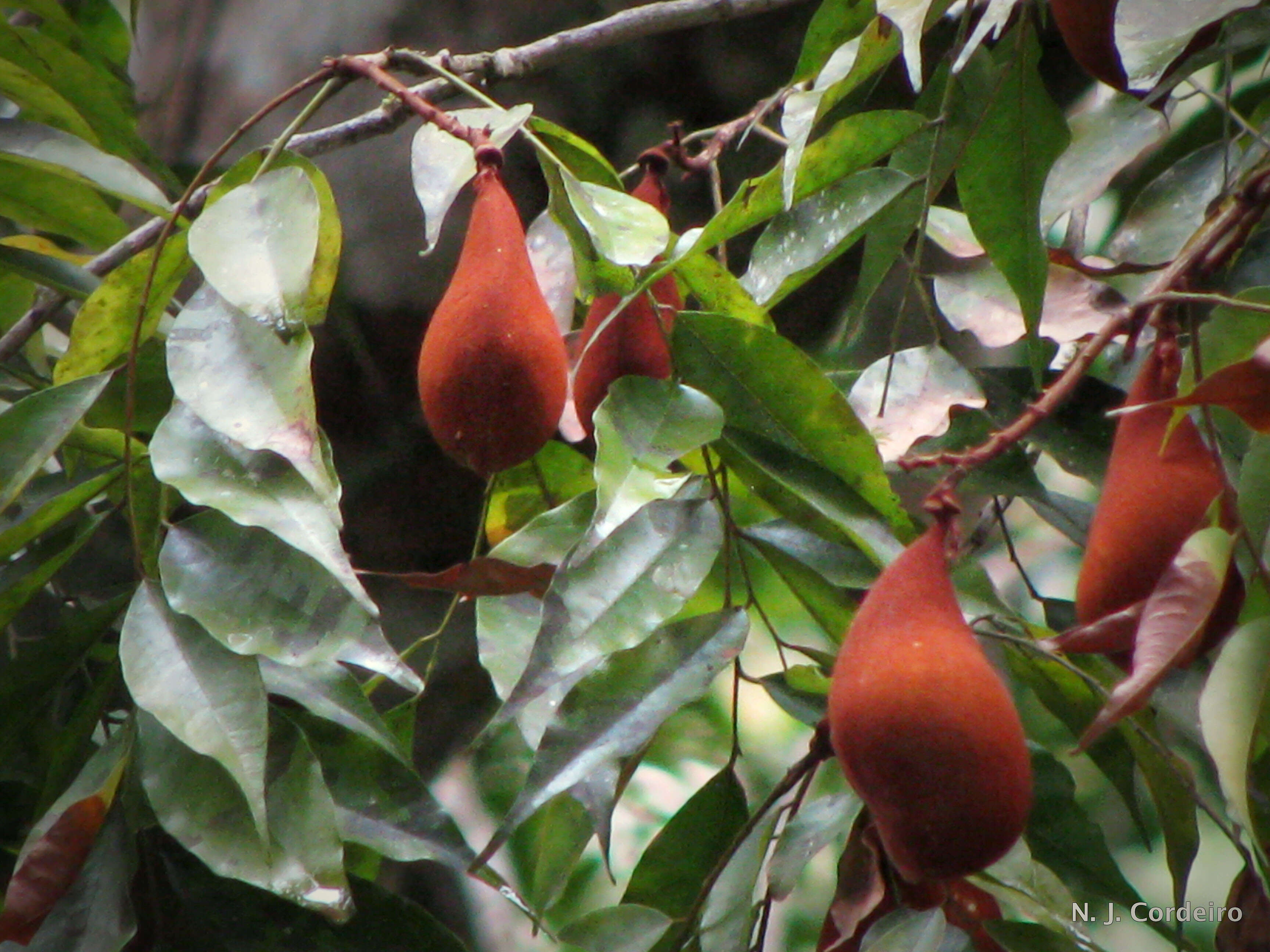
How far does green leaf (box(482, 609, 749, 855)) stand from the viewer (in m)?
0.47

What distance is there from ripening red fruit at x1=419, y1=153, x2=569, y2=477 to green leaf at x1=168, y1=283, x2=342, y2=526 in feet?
0.14

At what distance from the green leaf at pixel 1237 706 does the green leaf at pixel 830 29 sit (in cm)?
36

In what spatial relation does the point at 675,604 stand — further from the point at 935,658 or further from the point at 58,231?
the point at 58,231

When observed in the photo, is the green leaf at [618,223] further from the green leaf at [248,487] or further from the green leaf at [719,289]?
the green leaf at [248,487]

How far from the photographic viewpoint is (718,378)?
Answer: 1.78 feet

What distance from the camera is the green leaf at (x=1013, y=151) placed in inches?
22.1

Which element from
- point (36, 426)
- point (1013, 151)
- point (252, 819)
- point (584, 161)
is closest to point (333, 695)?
point (252, 819)

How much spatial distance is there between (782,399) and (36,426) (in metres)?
0.32

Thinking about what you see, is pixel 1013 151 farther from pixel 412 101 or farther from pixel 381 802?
pixel 381 802

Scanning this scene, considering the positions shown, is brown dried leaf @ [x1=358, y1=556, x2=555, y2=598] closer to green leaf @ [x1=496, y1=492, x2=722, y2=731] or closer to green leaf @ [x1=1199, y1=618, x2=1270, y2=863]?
green leaf @ [x1=496, y1=492, x2=722, y2=731]

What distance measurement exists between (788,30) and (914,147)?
0.59 m

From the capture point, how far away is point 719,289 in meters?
0.58

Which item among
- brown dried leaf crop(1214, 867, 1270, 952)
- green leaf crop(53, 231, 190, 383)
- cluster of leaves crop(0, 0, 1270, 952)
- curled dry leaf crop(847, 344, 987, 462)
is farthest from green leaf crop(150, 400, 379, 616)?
brown dried leaf crop(1214, 867, 1270, 952)

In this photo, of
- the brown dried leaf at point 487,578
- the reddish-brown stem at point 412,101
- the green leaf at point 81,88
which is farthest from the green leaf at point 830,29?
the green leaf at point 81,88
